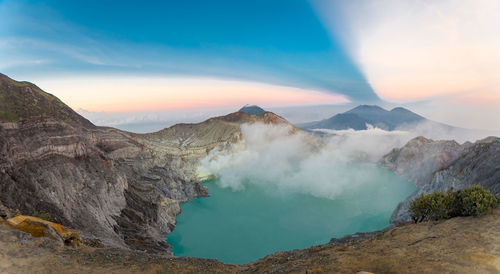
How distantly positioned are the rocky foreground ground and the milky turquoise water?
26.4 metres

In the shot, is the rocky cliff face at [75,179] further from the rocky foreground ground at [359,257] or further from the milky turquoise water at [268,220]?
the rocky foreground ground at [359,257]

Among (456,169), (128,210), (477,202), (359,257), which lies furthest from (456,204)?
(128,210)

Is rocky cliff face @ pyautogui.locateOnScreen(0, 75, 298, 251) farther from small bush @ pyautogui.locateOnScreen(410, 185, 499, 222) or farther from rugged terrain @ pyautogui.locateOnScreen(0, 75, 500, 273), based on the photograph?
small bush @ pyautogui.locateOnScreen(410, 185, 499, 222)

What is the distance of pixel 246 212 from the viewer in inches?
2645

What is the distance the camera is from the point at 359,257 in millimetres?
15703

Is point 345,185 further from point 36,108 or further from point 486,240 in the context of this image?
point 36,108

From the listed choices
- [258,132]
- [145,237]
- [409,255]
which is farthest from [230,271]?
[258,132]

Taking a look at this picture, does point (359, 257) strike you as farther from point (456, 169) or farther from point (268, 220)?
point (456, 169)

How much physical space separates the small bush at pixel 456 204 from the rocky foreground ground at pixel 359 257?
849 millimetres

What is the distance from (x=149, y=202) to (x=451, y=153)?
340ft

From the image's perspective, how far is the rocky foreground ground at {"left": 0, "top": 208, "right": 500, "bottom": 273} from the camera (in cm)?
1377

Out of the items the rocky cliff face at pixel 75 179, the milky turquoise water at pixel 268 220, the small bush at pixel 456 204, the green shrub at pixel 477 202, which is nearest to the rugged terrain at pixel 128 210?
the rocky cliff face at pixel 75 179

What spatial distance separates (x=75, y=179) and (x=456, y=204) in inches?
2043

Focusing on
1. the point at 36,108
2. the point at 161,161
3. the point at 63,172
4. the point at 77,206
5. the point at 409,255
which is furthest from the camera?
the point at 161,161
